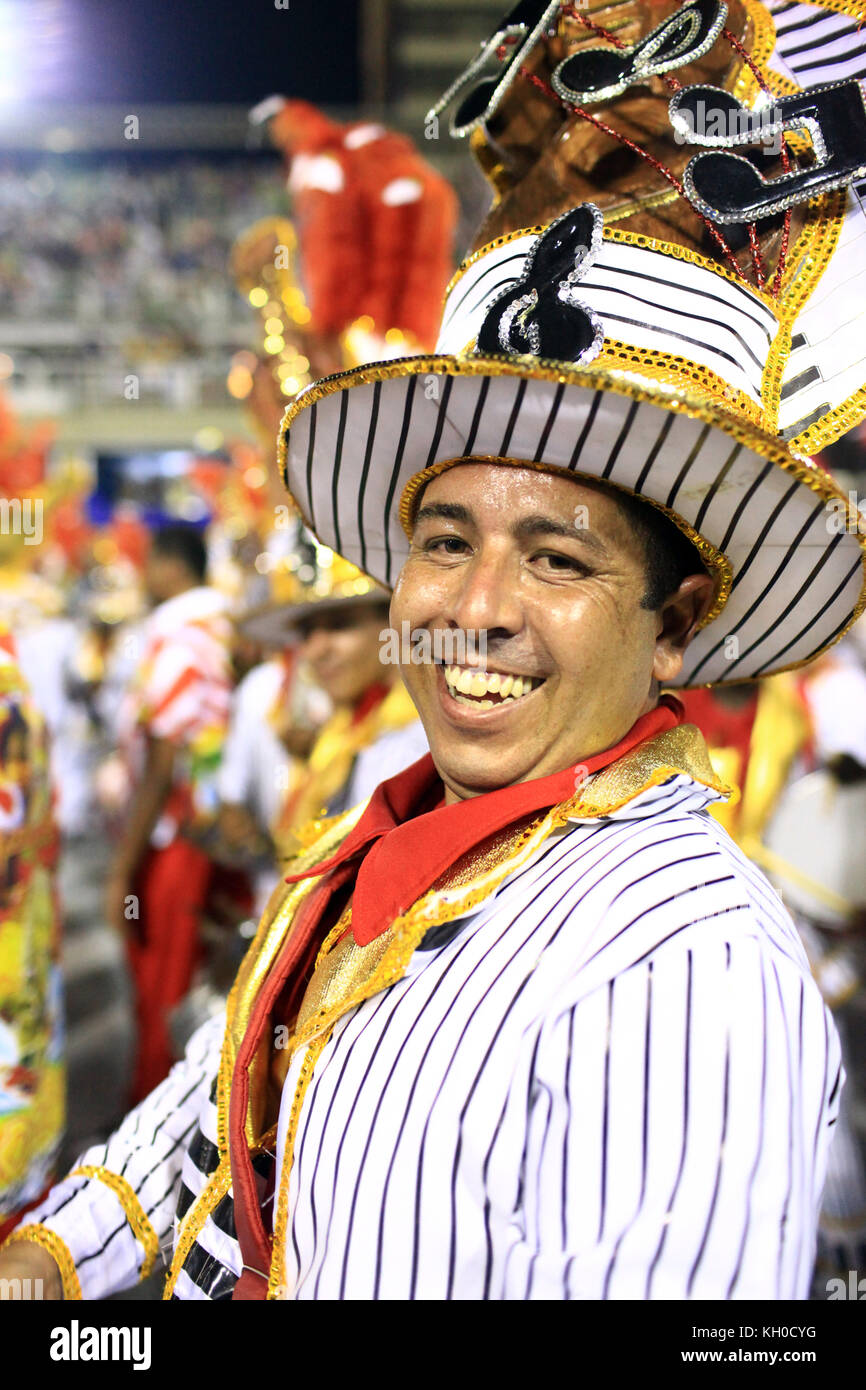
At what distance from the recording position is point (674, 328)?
1.26m

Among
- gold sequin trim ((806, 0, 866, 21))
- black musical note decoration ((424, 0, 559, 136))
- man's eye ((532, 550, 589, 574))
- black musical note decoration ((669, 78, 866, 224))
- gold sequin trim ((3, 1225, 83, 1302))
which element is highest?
black musical note decoration ((424, 0, 559, 136))

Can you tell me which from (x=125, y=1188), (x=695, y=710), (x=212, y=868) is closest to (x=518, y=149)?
(x=125, y=1188)

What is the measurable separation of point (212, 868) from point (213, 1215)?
122 inches

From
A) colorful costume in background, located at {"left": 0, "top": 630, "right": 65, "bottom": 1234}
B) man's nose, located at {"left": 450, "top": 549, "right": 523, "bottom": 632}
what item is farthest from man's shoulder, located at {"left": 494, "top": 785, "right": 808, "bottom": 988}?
colorful costume in background, located at {"left": 0, "top": 630, "right": 65, "bottom": 1234}

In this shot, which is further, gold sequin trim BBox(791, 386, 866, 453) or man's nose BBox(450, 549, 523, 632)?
gold sequin trim BBox(791, 386, 866, 453)

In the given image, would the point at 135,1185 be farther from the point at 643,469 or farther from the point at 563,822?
the point at 643,469

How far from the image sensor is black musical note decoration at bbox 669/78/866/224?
4.29 feet

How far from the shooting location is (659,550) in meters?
1.35

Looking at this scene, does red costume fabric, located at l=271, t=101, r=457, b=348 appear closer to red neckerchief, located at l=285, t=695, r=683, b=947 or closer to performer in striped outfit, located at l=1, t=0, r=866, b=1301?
performer in striped outfit, located at l=1, t=0, r=866, b=1301

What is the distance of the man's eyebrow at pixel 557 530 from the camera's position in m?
1.27

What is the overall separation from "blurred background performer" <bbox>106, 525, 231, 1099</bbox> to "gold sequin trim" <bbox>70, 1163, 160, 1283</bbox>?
2623 mm

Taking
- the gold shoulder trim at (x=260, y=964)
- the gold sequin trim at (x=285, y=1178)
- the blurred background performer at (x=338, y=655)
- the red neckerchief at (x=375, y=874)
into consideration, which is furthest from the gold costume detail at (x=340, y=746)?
the gold sequin trim at (x=285, y=1178)

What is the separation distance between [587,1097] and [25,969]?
68.5 inches
